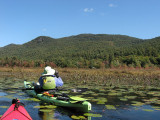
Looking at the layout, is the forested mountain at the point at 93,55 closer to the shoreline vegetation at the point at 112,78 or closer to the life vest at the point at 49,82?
the shoreline vegetation at the point at 112,78

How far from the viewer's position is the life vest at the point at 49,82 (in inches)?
374

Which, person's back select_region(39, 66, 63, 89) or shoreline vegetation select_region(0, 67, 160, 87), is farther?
shoreline vegetation select_region(0, 67, 160, 87)

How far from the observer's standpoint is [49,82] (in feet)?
31.4

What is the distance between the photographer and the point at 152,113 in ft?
26.2

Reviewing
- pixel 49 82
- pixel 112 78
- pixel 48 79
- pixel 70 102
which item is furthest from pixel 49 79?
pixel 112 78

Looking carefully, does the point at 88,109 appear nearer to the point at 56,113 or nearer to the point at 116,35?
the point at 56,113

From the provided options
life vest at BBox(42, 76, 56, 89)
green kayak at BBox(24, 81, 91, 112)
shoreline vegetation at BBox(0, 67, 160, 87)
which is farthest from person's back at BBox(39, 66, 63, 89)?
shoreline vegetation at BBox(0, 67, 160, 87)

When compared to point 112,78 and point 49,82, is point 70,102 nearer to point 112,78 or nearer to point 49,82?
point 49,82

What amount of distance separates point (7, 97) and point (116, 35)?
138m

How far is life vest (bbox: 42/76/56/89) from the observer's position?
9.50 metres

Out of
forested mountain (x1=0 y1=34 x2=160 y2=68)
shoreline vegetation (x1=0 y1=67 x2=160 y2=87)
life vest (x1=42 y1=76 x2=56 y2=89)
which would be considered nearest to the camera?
life vest (x1=42 y1=76 x2=56 y2=89)


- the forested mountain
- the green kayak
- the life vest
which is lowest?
the green kayak

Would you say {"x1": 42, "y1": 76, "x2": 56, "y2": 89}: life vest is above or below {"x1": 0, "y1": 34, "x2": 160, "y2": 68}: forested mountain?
below

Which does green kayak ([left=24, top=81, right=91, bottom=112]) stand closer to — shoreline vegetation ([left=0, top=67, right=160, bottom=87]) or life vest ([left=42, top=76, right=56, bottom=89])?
life vest ([left=42, top=76, right=56, bottom=89])
